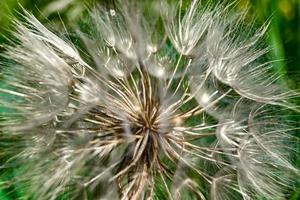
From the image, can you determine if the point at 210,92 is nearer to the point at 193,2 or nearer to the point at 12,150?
the point at 193,2

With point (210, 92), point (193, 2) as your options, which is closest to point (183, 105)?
point (210, 92)

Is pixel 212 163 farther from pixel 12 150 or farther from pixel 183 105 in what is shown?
pixel 12 150

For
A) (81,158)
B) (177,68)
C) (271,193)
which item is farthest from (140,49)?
(271,193)

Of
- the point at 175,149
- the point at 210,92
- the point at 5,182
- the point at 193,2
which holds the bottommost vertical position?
the point at 5,182

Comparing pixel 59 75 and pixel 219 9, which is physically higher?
pixel 219 9

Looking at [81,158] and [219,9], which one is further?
[219,9]

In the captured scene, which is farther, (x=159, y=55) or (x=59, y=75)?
(x=159, y=55)
